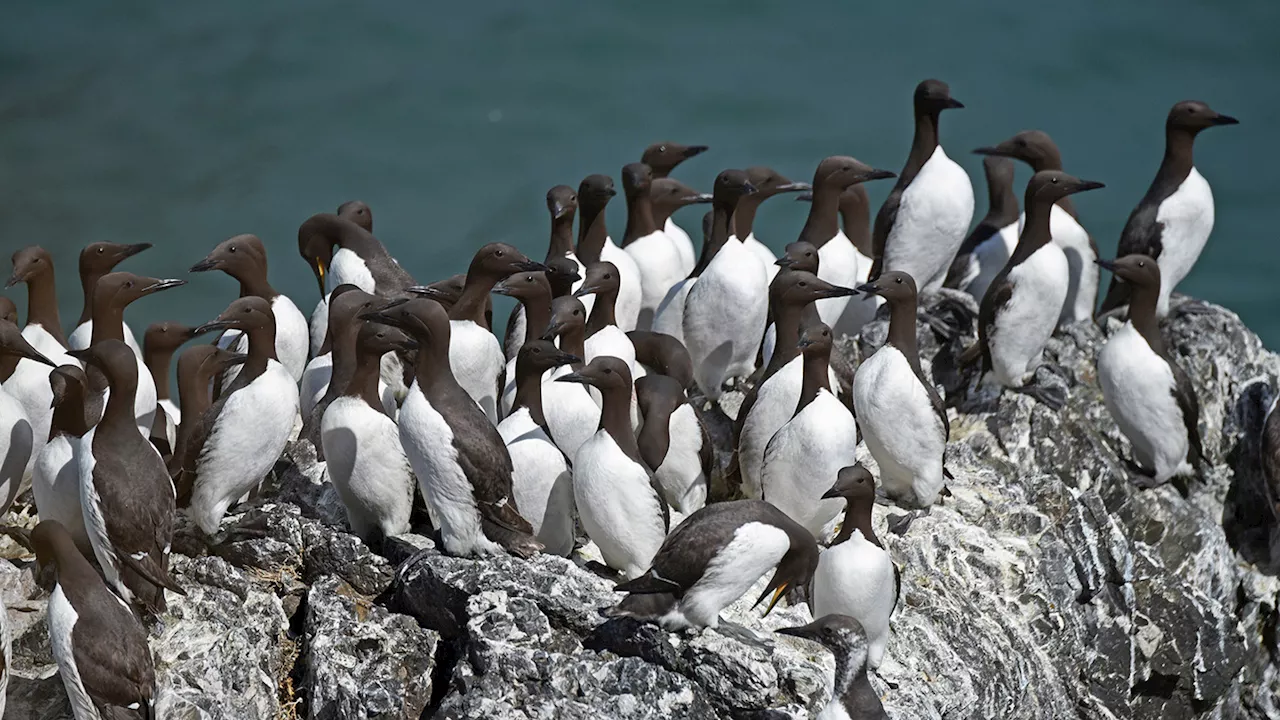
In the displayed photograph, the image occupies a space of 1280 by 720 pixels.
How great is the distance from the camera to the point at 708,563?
22.2 ft

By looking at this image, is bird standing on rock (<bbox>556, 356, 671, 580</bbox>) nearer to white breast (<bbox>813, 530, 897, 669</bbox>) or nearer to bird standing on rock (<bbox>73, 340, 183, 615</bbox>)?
white breast (<bbox>813, 530, 897, 669</bbox>)

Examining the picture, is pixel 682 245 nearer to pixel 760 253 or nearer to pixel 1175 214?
pixel 760 253

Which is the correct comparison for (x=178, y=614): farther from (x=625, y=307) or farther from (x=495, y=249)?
(x=625, y=307)

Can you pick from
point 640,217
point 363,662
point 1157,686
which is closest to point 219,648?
point 363,662

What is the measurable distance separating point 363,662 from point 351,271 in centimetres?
346

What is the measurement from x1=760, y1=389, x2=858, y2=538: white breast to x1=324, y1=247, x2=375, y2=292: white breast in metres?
3.01

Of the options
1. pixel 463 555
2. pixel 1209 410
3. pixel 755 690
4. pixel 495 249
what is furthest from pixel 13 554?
pixel 1209 410

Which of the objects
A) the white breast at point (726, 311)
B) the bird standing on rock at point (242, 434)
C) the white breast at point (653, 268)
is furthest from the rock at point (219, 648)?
the white breast at point (653, 268)

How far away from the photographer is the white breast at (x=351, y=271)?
10.0 m

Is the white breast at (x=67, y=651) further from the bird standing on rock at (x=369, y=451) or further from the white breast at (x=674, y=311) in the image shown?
the white breast at (x=674, y=311)

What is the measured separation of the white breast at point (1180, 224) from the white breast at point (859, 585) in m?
5.13

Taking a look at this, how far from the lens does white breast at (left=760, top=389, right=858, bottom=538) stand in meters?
8.30

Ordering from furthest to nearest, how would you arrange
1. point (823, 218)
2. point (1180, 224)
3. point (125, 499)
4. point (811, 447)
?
1. point (1180, 224)
2. point (823, 218)
3. point (811, 447)
4. point (125, 499)

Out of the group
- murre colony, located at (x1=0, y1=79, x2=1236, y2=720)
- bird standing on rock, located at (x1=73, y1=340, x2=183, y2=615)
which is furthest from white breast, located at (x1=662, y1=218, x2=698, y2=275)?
bird standing on rock, located at (x1=73, y1=340, x2=183, y2=615)
